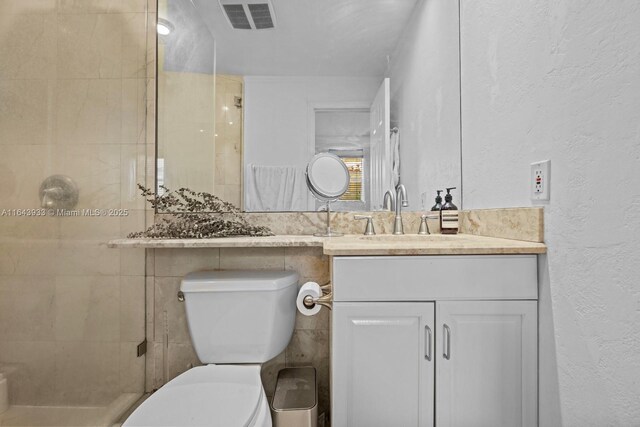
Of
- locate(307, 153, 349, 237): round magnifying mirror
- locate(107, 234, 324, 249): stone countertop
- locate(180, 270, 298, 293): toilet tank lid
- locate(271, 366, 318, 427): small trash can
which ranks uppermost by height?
locate(307, 153, 349, 237): round magnifying mirror

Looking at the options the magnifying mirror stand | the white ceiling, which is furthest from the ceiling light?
the magnifying mirror stand

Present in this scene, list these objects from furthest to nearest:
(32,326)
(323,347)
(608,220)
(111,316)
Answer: (323,347) < (111,316) < (32,326) < (608,220)

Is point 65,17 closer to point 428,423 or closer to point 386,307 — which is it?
point 386,307

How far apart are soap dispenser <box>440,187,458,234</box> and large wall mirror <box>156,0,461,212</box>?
0.12m

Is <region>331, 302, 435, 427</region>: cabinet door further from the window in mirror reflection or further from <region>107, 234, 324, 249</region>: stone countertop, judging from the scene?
the window in mirror reflection

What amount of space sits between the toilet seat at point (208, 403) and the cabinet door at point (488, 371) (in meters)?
0.55

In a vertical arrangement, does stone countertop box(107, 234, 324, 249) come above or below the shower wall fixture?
below

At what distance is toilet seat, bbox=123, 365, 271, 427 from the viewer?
882 mm

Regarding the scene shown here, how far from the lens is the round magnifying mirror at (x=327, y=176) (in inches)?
61.6

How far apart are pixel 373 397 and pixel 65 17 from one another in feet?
5.40

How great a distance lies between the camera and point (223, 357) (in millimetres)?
1311

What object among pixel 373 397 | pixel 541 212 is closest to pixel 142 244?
pixel 373 397

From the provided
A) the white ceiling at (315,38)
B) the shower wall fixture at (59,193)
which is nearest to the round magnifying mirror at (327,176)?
the white ceiling at (315,38)

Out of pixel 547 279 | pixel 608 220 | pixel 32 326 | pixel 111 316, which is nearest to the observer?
pixel 608 220
